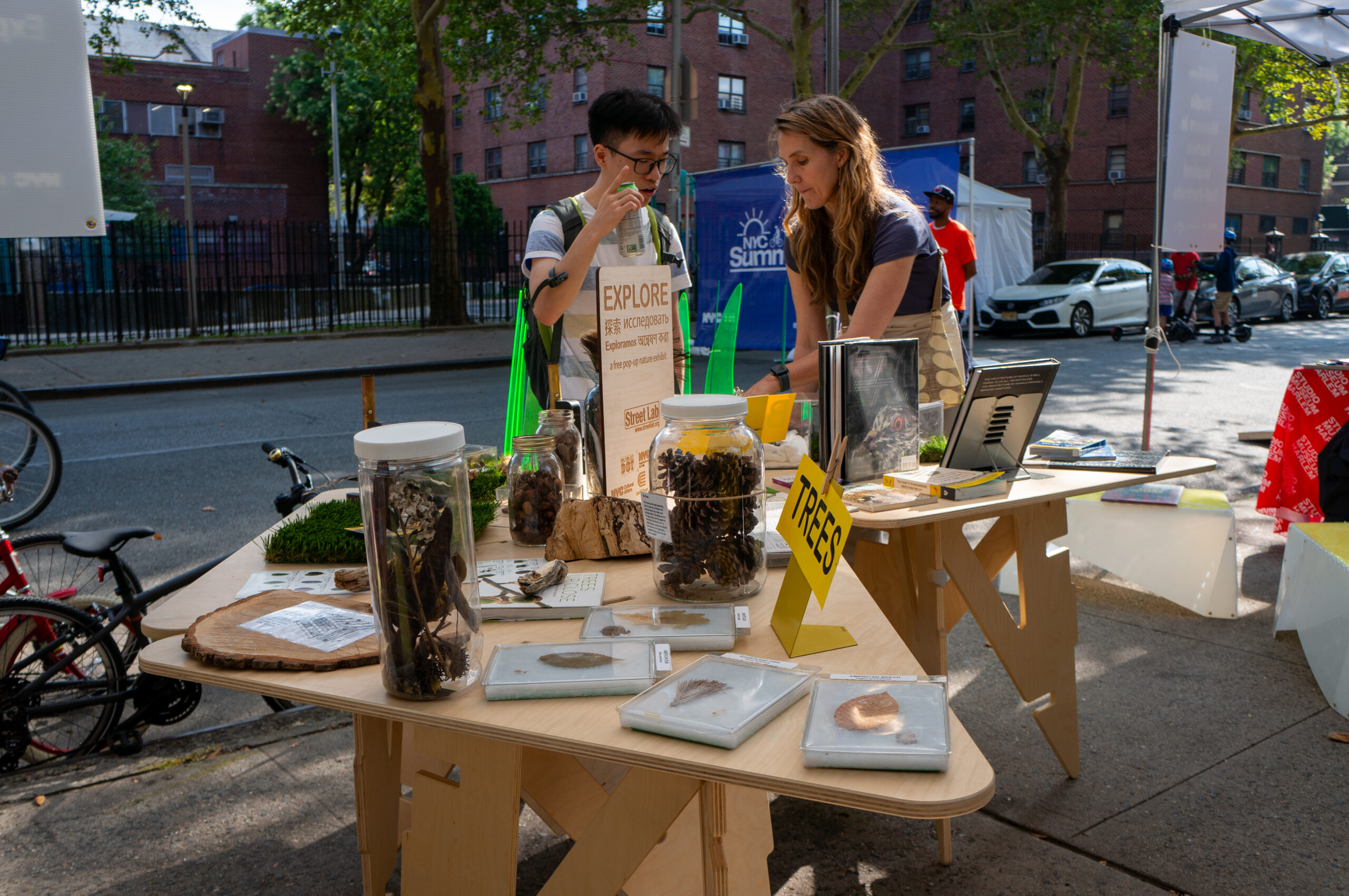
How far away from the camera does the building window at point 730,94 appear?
36281 millimetres

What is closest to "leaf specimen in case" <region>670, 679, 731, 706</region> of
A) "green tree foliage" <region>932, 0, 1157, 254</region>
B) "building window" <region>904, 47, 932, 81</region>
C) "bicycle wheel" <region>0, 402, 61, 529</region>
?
"bicycle wheel" <region>0, 402, 61, 529</region>

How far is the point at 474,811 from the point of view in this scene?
1658 millimetres

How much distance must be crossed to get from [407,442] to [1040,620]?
218cm

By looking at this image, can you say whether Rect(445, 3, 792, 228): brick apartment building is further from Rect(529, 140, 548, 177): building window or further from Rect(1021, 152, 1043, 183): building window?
Rect(1021, 152, 1043, 183): building window

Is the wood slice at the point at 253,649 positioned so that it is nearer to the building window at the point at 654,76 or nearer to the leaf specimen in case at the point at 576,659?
the leaf specimen in case at the point at 576,659

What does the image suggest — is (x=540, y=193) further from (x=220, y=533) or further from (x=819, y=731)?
(x=819, y=731)

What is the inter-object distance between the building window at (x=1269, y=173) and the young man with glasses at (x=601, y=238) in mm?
46592

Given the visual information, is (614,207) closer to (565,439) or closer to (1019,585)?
(565,439)

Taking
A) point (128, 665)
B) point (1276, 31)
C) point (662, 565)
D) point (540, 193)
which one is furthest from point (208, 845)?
point (540, 193)

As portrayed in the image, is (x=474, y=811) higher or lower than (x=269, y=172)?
lower

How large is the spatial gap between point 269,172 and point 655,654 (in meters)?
43.0

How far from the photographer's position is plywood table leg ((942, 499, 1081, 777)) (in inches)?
110

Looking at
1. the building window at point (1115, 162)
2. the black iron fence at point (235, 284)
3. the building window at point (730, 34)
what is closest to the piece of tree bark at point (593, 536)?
the black iron fence at point (235, 284)

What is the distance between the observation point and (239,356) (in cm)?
1500
